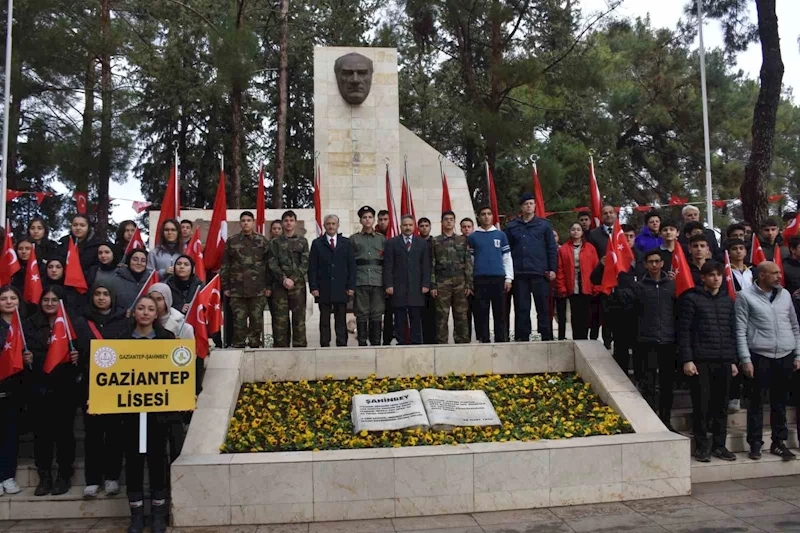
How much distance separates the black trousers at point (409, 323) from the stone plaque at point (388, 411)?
1.31 m

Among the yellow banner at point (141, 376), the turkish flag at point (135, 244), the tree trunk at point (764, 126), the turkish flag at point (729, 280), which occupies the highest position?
the tree trunk at point (764, 126)

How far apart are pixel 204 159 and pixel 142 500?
70.4ft

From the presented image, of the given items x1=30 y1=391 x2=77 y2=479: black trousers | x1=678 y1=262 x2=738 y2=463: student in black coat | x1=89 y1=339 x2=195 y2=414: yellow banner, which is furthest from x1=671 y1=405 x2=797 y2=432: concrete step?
x1=30 y1=391 x2=77 y2=479: black trousers

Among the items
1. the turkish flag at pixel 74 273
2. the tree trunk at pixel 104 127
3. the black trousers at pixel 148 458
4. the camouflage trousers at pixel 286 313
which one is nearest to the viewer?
the black trousers at pixel 148 458

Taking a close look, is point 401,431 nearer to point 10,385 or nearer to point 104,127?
point 10,385

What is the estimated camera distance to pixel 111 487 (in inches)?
192

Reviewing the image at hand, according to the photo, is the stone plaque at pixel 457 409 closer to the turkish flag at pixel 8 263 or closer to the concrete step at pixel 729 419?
the concrete step at pixel 729 419

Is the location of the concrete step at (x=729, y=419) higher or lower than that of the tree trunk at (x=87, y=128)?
lower

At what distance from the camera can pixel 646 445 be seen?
5109 mm

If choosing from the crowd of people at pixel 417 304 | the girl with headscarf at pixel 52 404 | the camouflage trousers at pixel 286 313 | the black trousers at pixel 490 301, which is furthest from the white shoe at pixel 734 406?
the girl with headscarf at pixel 52 404

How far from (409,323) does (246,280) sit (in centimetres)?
189

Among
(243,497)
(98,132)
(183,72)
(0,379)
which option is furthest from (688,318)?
→ (183,72)

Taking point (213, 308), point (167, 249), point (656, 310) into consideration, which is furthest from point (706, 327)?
point (167, 249)

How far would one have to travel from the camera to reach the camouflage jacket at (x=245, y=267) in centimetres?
698
